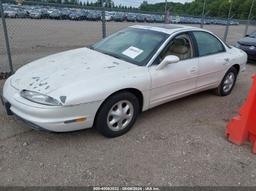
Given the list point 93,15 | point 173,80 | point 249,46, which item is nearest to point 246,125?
point 173,80

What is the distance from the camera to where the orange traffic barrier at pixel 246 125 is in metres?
3.19

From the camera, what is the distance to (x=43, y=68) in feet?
11.1

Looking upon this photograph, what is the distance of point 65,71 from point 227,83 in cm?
357

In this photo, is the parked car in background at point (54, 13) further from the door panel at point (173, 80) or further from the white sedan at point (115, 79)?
the door panel at point (173, 80)

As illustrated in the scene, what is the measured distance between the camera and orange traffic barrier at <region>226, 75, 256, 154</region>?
10.5 ft

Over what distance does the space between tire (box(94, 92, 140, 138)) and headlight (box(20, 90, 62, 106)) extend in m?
0.59

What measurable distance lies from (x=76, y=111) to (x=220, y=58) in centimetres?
318

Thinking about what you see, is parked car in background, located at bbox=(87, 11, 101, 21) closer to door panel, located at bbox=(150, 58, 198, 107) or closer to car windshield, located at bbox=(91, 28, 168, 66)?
car windshield, located at bbox=(91, 28, 168, 66)

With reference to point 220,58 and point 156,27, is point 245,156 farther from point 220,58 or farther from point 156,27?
point 156,27

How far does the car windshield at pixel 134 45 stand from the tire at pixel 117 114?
0.60 meters

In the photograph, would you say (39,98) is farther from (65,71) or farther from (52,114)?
(65,71)

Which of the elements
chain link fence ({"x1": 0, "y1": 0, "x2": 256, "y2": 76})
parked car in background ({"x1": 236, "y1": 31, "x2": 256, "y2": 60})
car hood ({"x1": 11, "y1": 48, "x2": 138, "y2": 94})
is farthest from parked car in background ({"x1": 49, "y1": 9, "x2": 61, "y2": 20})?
parked car in background ({"x1": 236, "y1": 31, "x2": 256, "y2": 60})

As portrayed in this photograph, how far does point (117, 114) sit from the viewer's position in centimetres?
326

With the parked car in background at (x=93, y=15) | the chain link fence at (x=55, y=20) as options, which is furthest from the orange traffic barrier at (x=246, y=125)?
the parked car in background at (x=93, y=15)
